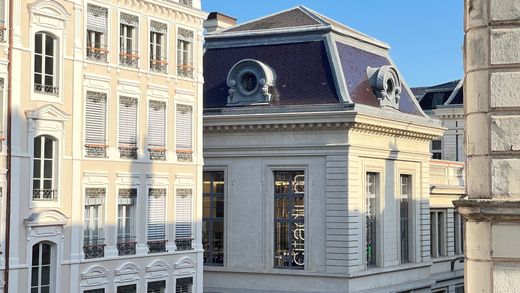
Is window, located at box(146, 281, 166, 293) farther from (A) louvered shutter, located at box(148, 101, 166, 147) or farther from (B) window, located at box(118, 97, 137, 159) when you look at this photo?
(A) louvered shutter, located at box(148, 101, 166, 147)

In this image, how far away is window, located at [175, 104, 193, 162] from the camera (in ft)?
132

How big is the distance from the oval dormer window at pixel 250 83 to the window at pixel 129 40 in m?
8.94

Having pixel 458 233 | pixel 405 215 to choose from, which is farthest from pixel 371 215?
pixel 458 233

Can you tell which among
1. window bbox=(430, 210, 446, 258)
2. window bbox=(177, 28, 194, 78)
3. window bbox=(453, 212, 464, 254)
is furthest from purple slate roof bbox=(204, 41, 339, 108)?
window bbox=(453, 212, 464, 254)

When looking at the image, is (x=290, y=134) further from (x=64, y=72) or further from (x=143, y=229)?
(x=64, y=72)

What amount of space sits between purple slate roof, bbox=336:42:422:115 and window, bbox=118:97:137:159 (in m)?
11.2

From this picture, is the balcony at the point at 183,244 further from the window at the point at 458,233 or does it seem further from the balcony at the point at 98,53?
the window at the point at 458,233

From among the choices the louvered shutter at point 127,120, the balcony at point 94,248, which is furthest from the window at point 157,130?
the balcony at point 94,248

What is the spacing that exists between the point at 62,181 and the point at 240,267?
44.7ft

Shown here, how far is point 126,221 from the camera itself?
3709 cm

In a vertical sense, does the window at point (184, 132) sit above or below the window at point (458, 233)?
above

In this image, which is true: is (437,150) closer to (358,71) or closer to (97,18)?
(358,71)

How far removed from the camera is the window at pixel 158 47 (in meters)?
38.5

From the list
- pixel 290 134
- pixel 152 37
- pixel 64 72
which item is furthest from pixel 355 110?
pixel 64 72
